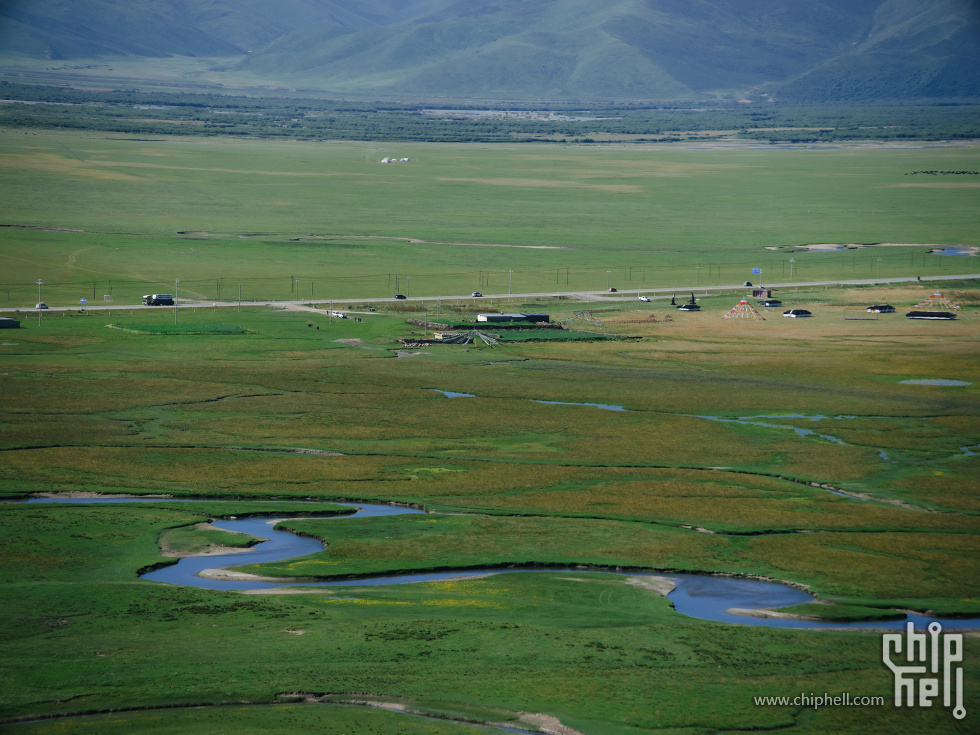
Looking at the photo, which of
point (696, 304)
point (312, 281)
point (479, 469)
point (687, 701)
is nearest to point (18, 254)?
point (312, 281)

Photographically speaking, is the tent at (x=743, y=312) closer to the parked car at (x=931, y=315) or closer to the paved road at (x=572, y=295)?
the paved road at (x=572, y=295)

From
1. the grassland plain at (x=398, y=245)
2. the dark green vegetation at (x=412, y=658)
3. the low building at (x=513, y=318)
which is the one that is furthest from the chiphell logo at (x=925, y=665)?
the grassland plain at (x=398, y=245)

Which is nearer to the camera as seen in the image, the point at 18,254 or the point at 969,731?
the point at 969,731

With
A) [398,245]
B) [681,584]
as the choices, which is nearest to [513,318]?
[398,245]

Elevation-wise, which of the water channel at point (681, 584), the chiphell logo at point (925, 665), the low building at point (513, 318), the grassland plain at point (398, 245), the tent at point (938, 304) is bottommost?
the chiphell logo at point (925, 665)

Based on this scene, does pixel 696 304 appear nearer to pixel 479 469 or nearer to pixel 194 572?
pixel 479 469

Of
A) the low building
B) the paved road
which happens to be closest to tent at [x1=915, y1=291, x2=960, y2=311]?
the paved road
